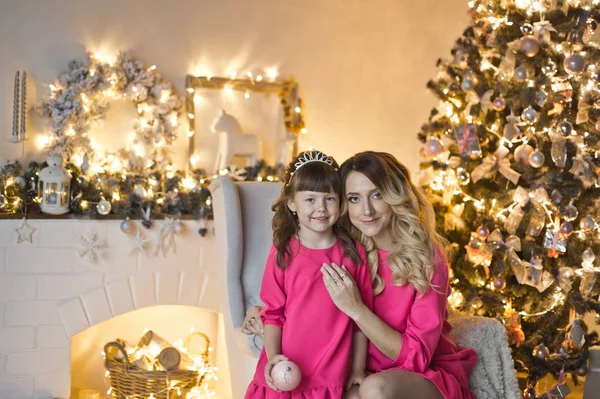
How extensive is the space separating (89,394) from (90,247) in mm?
743

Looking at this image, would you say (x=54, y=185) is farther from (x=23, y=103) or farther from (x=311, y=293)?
(x=311, y=293)

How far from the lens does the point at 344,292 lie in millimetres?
1997

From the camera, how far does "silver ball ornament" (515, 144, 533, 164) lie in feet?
9.86

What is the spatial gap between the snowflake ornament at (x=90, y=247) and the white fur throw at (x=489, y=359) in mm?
1731

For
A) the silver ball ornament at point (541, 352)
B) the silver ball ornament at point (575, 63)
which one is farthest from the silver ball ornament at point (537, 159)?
the silver ball ornament at point (541, 352)

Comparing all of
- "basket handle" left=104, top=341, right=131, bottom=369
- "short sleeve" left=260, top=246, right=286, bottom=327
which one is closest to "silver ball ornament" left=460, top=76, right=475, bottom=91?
"short sleeve" left=260, top=246, right=286, bottom=327

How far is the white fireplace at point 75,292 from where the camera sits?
312 cm

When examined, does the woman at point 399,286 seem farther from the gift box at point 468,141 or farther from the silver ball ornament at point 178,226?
the silver ball ornament at point 178,226

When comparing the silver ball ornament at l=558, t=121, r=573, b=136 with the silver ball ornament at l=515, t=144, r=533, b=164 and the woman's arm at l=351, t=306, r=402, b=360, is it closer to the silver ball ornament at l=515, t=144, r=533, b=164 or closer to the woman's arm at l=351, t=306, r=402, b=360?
the silver ball ornament at l=515, t=144, r=533, b=164

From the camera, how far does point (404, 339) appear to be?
79.8 inches

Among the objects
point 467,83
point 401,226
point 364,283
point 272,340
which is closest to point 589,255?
point 467,83

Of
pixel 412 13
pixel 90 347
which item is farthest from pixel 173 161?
pixel 412 13

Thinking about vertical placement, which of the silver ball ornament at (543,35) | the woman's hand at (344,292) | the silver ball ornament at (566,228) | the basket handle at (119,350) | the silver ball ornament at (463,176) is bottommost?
the basket handle at (119,350)

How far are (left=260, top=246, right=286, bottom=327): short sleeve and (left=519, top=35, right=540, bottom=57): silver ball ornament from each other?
1.49 meters
